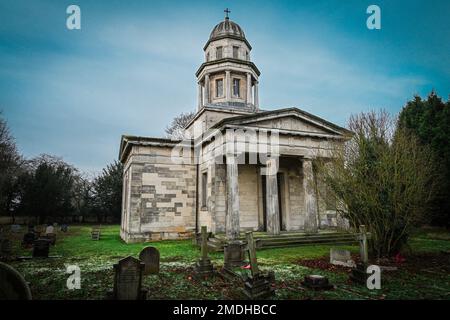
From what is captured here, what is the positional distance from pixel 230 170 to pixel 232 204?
64.7 inches

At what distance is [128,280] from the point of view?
5.00 meters

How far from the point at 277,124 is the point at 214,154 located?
373 cm

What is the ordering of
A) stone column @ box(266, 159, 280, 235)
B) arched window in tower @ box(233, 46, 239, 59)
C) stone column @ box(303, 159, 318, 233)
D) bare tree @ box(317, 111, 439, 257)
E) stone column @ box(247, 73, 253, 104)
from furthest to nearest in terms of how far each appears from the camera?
1. arched window in tower @ box(233, 46, 239, 59)
2. stone column @ box(247, 73, 253, 104)
3. stone column @ box(303, 159, 318, 233)
4. stone column @ box(266, 159, 280, 235)
5. bare tree @ box(317, 111, 439, 257)

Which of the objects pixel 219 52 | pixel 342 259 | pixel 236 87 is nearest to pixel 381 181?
pixel 342 259

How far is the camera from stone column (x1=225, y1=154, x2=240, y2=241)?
1180 centimetres

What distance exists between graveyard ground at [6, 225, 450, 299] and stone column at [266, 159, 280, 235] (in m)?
2.05

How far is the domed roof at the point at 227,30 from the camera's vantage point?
729 inches

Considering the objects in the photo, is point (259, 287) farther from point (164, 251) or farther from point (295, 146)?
point (295, 146)

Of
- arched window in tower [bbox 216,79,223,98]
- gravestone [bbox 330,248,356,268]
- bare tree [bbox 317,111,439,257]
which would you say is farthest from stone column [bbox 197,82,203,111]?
gravestone [bbox 330,248,356,268]

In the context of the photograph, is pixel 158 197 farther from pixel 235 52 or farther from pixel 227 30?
pixel 227 30

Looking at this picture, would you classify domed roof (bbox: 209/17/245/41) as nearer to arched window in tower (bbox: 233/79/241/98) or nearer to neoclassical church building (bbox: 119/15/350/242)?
neoclassical church building (bbox: 119/15/350/242)

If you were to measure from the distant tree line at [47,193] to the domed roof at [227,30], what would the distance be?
70.2 ft

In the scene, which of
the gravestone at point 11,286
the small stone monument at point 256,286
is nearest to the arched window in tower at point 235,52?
the small stone monument at point 256,286

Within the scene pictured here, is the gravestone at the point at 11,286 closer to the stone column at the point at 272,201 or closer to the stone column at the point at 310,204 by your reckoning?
the stone column at the point at 272,201
